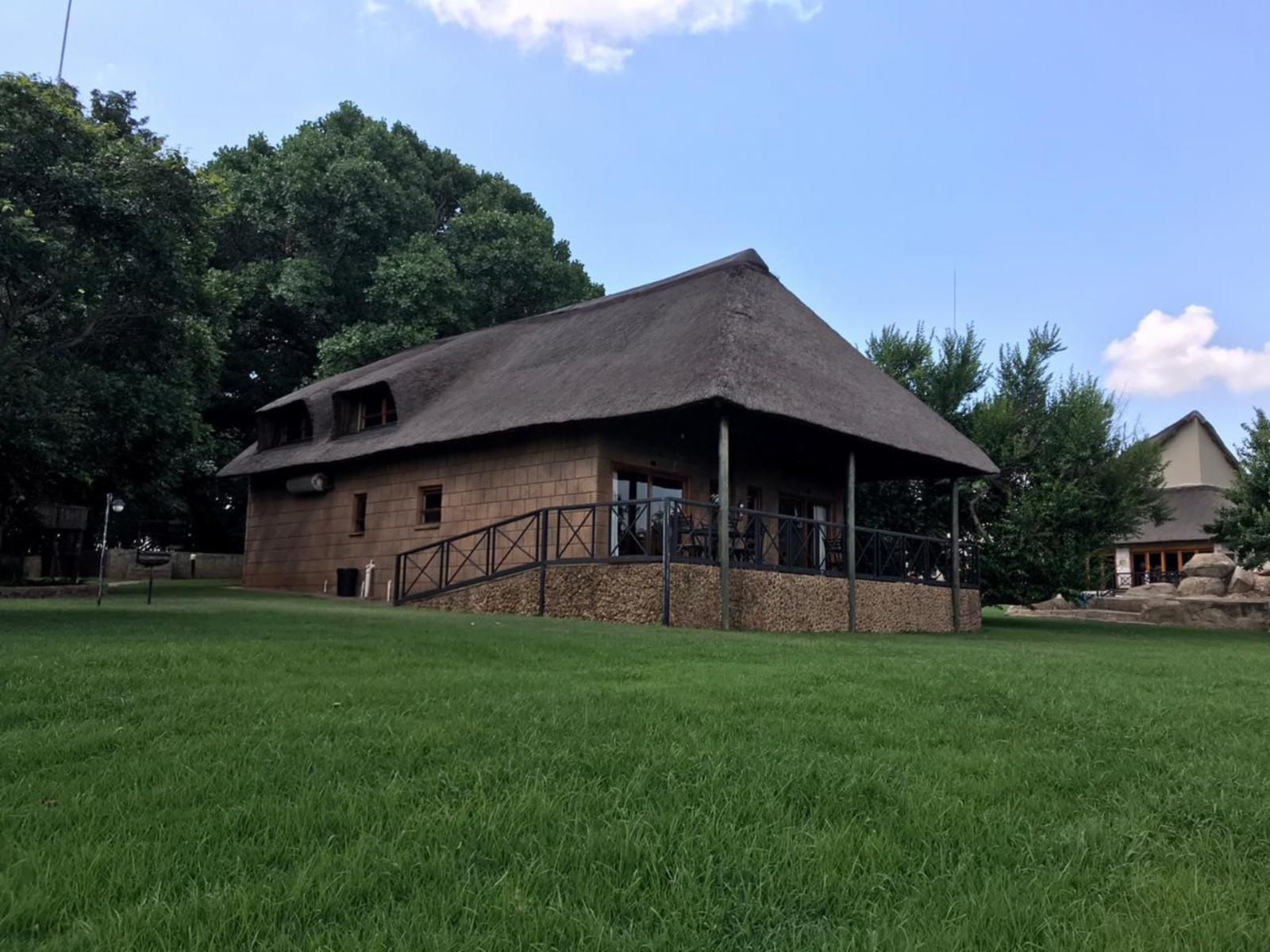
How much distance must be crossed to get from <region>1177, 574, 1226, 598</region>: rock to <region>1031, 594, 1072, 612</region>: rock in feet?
11.4

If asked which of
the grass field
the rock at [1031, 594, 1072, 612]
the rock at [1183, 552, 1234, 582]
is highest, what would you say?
the rock at [1183, 552, 1234, 582]

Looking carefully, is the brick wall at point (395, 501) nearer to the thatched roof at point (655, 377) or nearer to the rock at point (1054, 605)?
the thatched roof at point (655, 377)

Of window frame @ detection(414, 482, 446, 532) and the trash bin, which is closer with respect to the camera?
window frame @ detection(414, 482, 446, 532)

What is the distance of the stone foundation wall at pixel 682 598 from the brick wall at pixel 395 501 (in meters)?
1.86

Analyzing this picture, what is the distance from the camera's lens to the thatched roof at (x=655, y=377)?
1422cm

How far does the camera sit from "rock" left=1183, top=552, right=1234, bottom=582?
2492 centimetres

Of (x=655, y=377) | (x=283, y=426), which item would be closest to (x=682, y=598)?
(x=655, y=377)

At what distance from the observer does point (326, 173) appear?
27.8 metres

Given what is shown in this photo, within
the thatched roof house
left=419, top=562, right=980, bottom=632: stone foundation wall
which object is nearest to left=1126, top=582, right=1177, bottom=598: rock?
the thatched roof house

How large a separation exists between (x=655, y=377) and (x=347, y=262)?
679 inches

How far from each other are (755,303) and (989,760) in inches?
530

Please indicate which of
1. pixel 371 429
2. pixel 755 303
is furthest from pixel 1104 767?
pixel 371 429

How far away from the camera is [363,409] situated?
66.4 ft

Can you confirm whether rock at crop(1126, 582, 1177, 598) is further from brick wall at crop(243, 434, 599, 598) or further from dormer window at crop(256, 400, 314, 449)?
dormer window at crop(256, 400, 314, 449)
